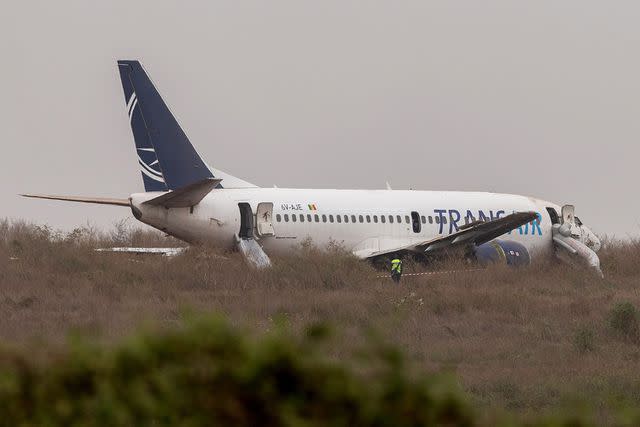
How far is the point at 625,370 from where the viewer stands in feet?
58.6

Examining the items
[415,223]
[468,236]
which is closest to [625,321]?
[468,236]

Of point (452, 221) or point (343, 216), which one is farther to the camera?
point (452, 221)

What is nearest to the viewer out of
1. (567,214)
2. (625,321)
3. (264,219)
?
(625,321)

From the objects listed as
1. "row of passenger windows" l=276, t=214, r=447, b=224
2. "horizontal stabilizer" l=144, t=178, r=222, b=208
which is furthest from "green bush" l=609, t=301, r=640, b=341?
"row of passenger windows" l=276, t=214, r=447, b=224

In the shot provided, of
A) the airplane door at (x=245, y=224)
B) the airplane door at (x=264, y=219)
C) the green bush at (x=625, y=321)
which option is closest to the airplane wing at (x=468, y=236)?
the airplane door at (x=264, y=219)

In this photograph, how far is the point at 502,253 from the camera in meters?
37.3

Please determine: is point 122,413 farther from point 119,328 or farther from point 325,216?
point 325,216

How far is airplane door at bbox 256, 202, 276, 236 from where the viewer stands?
3497cm

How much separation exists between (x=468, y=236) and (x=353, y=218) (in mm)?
3268

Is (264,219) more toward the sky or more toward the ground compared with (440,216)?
more toward the sky

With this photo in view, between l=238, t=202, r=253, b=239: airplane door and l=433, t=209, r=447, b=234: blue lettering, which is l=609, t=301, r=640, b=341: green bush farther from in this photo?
l=433, t=209, r=447, b=234: blue lettering

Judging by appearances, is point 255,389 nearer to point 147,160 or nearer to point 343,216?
point 147,160

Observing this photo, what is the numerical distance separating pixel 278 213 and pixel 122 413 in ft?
98.2

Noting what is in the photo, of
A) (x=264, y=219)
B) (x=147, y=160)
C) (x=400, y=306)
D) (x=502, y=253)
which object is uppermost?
(x=147, y=160)
